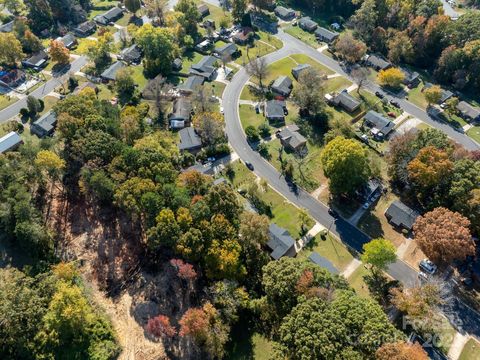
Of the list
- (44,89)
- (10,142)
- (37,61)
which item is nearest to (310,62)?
(44,89)

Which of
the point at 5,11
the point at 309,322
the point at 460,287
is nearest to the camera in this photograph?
the point at 309,322

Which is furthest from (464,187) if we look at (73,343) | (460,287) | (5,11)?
(5,11)

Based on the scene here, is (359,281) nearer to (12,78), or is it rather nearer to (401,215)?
(401,215)

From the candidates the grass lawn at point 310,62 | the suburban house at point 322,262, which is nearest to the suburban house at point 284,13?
the grass lawn at point 310,62

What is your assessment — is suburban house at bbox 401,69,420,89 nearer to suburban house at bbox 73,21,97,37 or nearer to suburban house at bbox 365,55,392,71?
suburban house at bbox 365,55,392,71

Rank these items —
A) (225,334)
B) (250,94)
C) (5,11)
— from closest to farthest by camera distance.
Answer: (225,334) < (250,94) < (5,11)

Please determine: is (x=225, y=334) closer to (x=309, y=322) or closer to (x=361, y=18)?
(x=309, y=322)
